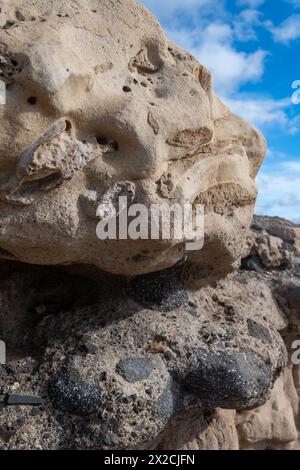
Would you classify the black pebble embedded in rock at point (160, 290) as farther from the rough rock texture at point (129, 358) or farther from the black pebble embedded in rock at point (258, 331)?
the black pebble embedded in rock at point (258, 331)

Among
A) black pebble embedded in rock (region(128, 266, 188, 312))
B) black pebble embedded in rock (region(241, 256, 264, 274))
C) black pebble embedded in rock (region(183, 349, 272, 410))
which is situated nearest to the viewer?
black pebble embedded in rock (region(183, 349, 272, 410))

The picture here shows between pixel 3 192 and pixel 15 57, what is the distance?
27 centimetres

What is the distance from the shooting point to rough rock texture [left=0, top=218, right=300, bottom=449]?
4.05 feet

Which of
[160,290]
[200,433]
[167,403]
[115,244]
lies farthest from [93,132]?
[200,433]

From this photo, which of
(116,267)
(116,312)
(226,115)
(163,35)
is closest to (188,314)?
(116,312)

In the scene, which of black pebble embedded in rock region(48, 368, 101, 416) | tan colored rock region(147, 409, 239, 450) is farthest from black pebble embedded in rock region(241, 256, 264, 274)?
black pebble embedded in rock region(48, 368, 101, 416)

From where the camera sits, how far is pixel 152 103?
1.20m

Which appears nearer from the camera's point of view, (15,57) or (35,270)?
(15,57)

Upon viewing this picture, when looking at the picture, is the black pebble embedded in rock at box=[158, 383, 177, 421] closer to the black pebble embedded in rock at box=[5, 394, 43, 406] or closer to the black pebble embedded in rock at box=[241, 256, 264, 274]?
the black pebble embedded in rock at box=[5, 394, 43, 406]

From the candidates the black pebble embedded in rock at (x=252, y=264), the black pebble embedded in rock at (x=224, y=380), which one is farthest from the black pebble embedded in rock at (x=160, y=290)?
the black pebble embedded in rock at (x=252, y=264)

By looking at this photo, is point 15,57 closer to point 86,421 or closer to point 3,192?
point 3,192

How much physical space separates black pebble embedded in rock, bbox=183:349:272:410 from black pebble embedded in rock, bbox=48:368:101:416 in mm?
275

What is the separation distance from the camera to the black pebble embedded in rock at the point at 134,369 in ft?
4.25

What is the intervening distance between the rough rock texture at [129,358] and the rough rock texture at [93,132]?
215mm
